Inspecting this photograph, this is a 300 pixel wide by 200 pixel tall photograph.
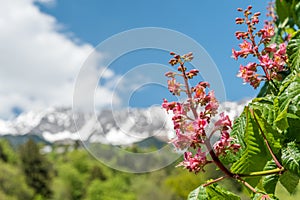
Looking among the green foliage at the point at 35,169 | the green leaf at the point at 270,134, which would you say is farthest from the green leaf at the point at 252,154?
the green foliage at the point at 35,169

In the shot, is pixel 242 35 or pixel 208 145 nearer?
pixel 208 145


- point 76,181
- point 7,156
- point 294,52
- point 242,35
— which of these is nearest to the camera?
point 294,52

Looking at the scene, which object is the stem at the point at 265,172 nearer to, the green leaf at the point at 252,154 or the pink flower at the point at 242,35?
the green leaf at the point at 252,154

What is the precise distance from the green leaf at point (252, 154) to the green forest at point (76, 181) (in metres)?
36.0

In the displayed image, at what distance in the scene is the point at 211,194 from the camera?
1.16 m

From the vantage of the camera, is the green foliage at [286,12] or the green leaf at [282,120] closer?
the green leaf at [282,120]

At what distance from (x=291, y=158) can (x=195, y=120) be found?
24 cm

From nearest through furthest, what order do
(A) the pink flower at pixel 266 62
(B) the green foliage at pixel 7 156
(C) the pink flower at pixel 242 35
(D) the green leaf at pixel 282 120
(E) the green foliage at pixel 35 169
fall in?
(D) the green leaf at pixel 282 120, (A) the pink flower at pixel 266 62, (C) the pink flower at pixel 242 35, (E) the green foliage at pixel 35 169, (B) the green foliage at pixel 7 156

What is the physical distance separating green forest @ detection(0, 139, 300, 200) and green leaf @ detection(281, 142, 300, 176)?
36.0 meters

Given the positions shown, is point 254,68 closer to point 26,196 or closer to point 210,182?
point 210,182

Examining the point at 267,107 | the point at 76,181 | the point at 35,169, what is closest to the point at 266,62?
the point at 267,107

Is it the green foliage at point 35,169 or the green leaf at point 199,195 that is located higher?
the green foliage at point 35,169

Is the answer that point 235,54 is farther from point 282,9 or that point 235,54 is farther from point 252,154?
point 282,9

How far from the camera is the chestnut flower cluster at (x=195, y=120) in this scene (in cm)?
113
